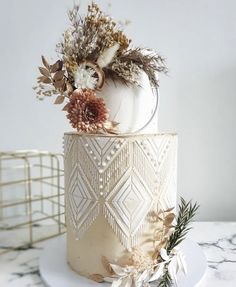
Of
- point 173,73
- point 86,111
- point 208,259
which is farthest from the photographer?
point 173,73

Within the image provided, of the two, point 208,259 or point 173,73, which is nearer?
point 208,259

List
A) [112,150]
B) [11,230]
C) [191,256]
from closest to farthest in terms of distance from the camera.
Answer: [112,150] → [191,256] → [11,230]

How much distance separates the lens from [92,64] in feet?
1.64

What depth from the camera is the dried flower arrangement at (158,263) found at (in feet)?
1.55

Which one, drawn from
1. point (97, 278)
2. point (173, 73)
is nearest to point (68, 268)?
point (97, 278)

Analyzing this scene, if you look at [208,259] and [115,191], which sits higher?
[115,191]

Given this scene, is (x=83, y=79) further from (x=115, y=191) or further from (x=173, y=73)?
(x=173, y=73)

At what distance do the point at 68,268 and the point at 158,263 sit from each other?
18 centimetres

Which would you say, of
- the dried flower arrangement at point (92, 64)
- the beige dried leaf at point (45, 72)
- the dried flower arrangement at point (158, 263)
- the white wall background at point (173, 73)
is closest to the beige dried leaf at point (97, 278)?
the dried flower arrangement at point (158, 263)

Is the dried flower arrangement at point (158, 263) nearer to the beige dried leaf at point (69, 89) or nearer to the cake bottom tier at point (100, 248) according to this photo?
the cake bottom tier at point (100, 248)

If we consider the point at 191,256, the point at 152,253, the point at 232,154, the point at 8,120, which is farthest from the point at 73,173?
the point at 232,154

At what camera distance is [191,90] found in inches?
33.7

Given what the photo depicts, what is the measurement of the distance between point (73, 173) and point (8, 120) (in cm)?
43

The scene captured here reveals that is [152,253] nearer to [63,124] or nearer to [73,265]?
[73,265]
